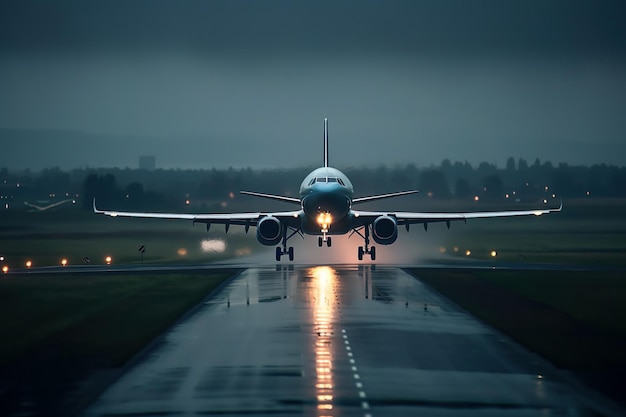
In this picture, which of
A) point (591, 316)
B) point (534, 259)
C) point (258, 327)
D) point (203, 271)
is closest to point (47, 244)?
point (203, 271)

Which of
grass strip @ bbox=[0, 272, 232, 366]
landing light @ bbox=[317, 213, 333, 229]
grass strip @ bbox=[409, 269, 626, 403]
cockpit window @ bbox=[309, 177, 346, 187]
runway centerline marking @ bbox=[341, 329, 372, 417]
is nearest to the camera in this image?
runway centerline marking @ bbox=[341, 329, 372, 417]

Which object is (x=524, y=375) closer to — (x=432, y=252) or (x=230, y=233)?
(x=432, y=252)

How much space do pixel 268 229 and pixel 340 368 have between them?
3927 cm

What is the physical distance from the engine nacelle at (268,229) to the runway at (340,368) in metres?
18.0

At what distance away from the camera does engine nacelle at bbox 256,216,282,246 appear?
74.9 metres

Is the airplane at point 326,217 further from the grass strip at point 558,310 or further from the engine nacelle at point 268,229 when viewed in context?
the grass strip at point 558,310

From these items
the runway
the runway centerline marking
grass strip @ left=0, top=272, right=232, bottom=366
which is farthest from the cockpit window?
the runway centerline marking

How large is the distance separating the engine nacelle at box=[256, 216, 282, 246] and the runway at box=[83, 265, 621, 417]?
59.0 ft

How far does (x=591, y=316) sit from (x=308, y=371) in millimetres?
21270

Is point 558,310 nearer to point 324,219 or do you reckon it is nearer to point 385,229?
point 324,219

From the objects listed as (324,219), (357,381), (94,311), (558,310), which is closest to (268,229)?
(324,219)

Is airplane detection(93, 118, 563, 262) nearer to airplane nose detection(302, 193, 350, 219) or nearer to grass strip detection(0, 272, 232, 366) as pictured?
airplane nose detection(302, 193, 350, 219)

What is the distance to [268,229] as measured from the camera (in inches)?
2948

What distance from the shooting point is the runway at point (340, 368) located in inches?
1182
